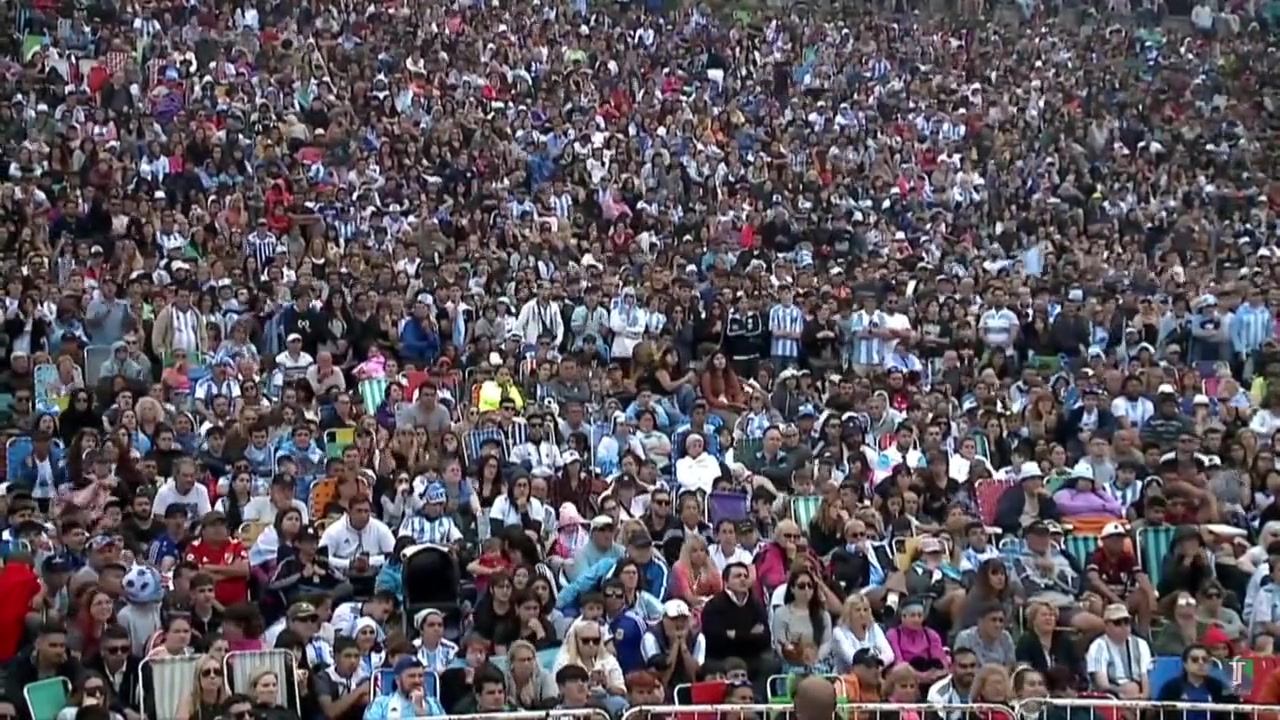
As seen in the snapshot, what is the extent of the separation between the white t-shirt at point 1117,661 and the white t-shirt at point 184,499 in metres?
5.28

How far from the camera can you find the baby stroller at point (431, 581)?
1041cm

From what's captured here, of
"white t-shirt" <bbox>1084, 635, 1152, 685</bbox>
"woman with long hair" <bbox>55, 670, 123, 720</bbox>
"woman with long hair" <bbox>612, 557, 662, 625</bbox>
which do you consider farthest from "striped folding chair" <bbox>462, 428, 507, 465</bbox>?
"white t-shirt" <bbox>1084, 635, 1152, 685</bbox>

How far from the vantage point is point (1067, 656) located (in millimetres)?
9711

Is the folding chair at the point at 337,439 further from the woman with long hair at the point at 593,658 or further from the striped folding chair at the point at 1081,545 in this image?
the striped folding chair at the point at 1081,545

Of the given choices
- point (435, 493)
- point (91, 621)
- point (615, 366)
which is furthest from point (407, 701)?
point (615, 366)

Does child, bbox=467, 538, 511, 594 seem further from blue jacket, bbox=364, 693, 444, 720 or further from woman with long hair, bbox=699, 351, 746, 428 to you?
woman with long hair, bbox=699, 351, 746, 428

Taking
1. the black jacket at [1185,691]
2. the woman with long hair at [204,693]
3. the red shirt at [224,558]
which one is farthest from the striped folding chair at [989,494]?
the woman with long hair at [204,693]

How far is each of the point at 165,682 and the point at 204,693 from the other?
0.75ft

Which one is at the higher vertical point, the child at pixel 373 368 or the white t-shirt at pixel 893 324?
the white t-shirt at pixel 893 324

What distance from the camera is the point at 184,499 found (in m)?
11.5

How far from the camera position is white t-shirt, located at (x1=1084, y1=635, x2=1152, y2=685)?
31.2ft

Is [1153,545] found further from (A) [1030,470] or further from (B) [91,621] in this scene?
(B) [91,621]

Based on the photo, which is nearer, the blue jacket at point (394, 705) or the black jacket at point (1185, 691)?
the blue jacket at point (394, 705)

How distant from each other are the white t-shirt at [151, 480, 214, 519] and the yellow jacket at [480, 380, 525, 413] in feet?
8.98
